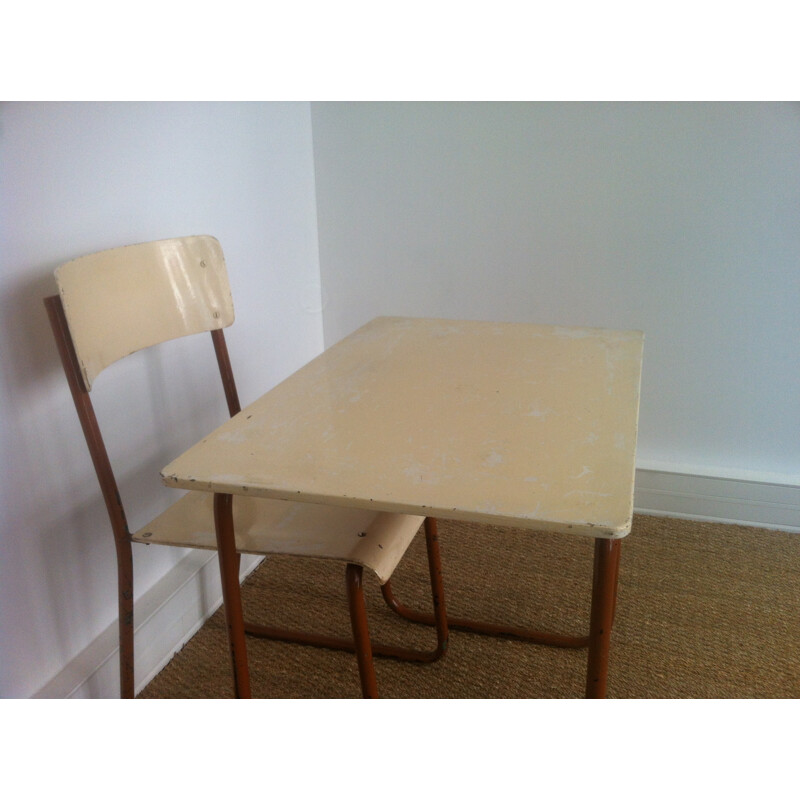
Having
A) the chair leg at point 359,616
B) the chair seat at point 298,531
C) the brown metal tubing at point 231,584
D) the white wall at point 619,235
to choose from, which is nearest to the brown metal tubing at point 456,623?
the chair seat at point 298,531

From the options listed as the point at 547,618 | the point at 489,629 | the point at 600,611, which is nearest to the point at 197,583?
the point at 489,629

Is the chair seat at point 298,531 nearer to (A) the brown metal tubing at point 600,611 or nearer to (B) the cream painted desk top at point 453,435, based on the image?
(B) the cream painted desk top at point 453,435

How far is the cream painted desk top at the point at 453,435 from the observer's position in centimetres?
88

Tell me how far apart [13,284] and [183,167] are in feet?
1.83

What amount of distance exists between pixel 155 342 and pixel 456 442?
0.69 metres

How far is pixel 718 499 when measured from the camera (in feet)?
7.20

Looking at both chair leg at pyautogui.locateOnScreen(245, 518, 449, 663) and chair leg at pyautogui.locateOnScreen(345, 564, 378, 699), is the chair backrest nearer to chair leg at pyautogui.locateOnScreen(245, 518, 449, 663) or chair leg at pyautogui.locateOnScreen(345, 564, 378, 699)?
chair leg at pyautogui.locateOnScreen(345, 564, 378, 699)

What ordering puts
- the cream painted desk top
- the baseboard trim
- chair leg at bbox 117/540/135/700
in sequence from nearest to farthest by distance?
the cream painted desk top → chair leg at bbox 117/540/135/700 → the baseboard trim

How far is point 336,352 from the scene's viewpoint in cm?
142

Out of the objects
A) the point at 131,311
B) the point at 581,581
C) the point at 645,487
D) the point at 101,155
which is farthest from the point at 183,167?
the point at 645,487

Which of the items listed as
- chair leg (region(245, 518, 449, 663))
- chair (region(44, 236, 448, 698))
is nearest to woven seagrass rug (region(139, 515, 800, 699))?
chair leg (region(245, 518, 449, 663))

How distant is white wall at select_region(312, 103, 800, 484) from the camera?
1.96 metres

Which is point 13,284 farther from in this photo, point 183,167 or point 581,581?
point 581,581

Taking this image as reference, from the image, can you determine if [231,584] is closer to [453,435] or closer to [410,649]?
[453,435]
